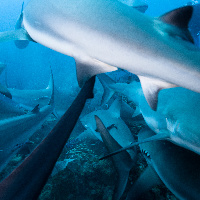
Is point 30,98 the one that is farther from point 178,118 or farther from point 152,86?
point 152,86

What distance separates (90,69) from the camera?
1.21 metres

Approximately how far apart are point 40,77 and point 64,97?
2021 cm

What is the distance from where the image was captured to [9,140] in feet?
7.18

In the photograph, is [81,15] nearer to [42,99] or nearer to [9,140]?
[9,140]

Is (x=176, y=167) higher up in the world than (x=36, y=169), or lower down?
lower down

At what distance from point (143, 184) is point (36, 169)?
1441 mm

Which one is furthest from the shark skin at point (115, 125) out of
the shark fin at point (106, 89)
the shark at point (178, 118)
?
the shark at point (178, 118)

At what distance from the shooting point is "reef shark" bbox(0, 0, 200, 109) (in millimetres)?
835

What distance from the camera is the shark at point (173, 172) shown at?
62.6 inches

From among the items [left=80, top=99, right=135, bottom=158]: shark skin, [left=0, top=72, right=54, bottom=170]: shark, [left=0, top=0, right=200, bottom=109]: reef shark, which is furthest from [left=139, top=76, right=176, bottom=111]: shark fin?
[left=0, top=72, right=54, bottom=170]: shark

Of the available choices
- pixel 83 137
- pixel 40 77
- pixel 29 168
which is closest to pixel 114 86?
pixel 83 137

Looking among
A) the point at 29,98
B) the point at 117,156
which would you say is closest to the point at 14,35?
the point at 117,156

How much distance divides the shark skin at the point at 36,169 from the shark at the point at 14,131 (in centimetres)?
153

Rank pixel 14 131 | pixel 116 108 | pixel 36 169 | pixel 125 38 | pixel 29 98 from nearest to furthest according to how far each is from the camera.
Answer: pixel 36 169 → pixel 125 38 → pixel 14 131 → pixel 116 108 → pixel 29 98
